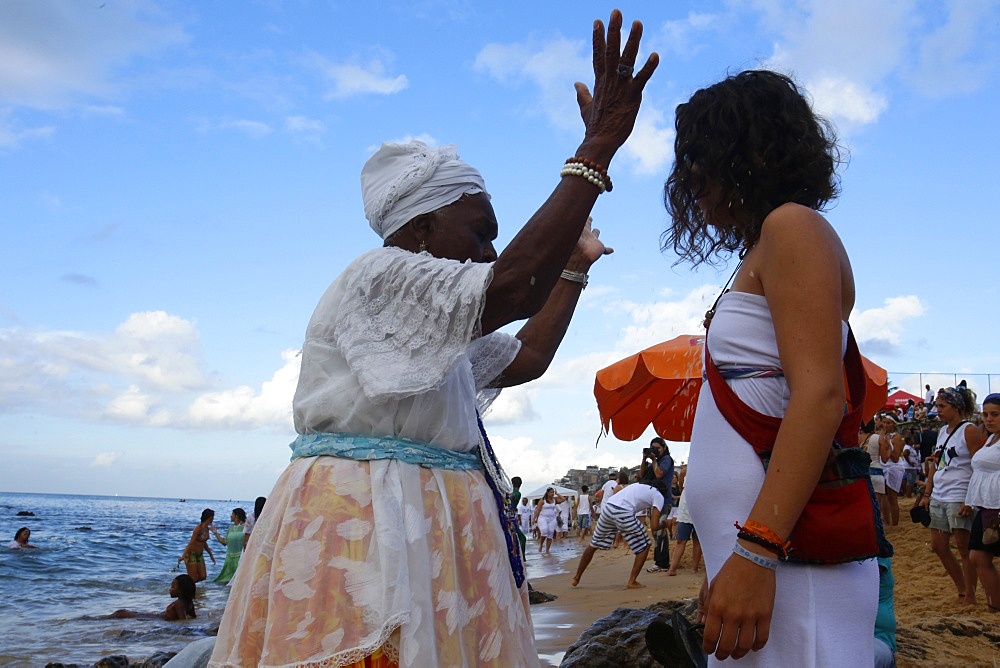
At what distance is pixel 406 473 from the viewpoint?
1820 millimetres

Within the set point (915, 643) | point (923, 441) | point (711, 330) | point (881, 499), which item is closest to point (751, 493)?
point (711, 330)

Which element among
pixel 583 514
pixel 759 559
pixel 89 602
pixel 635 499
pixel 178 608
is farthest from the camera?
pixel 583 514

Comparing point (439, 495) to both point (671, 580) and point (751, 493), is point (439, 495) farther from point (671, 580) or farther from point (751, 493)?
point (671, 580)

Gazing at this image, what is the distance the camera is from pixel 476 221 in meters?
2.15

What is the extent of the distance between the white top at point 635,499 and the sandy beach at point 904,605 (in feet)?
3.53

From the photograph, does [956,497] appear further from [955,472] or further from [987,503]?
[987,503]

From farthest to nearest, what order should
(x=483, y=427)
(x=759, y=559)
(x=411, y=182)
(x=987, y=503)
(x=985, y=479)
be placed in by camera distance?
1. (x=985, y=479)
2. (x=987, y=503)
3. (x=483, y=427)
4. (x=411, y=182)
5. (x=759, y=559)

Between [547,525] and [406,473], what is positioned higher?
[406,473]

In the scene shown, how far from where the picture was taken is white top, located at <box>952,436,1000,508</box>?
6.31 metres

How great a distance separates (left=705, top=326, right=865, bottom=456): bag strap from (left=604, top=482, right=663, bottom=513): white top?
30.6 feet

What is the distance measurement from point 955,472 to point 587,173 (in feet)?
21.8

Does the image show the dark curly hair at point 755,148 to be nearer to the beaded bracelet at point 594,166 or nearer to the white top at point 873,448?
the beaded bracelet at point 594,166

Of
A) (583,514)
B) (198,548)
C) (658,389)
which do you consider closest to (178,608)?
(198,548)

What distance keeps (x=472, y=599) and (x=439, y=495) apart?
0.79 feet
